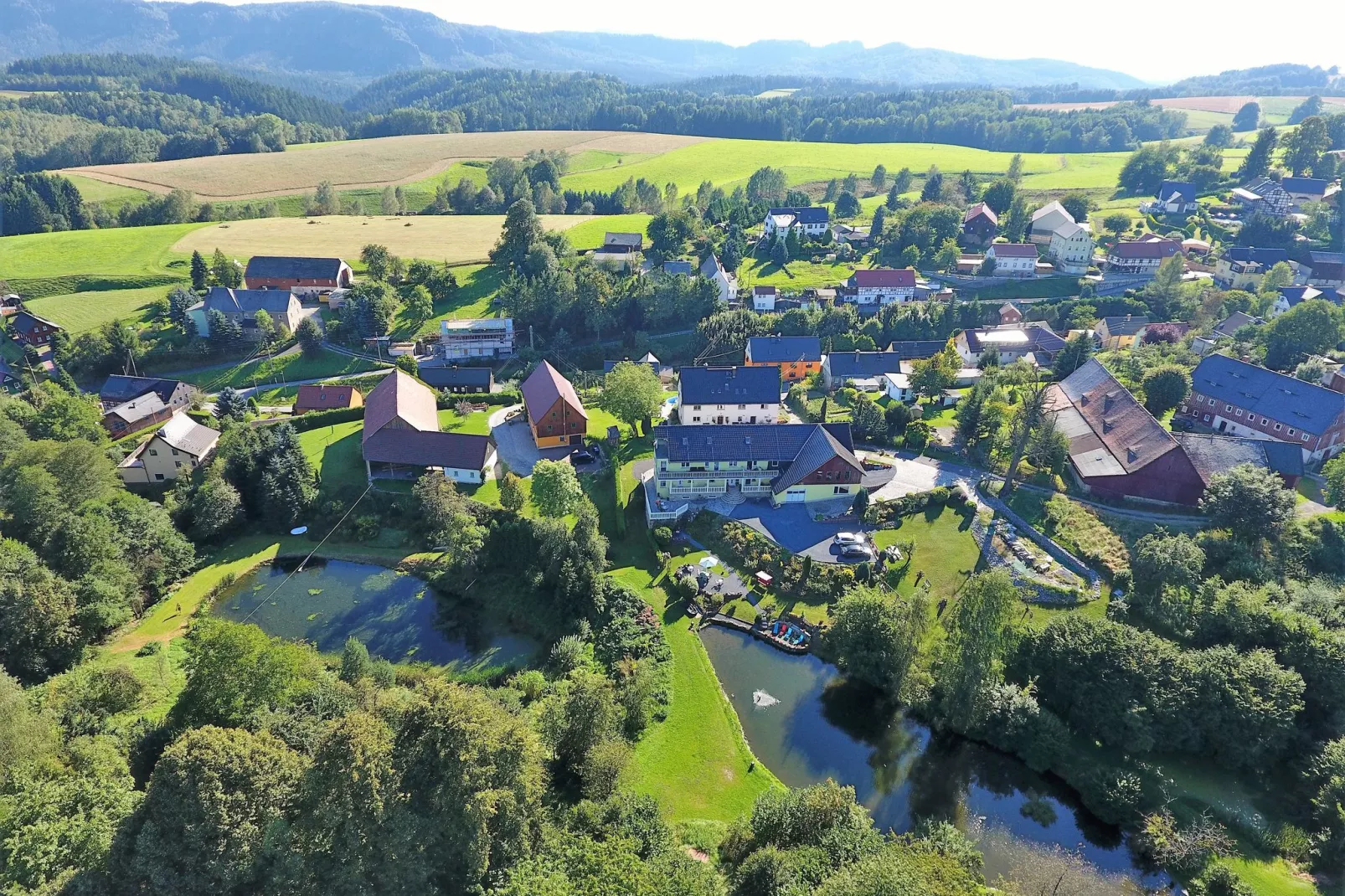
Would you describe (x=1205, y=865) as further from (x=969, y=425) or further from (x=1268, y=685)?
(x=969, y=425)

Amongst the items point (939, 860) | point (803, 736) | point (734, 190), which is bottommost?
point (803, 736)

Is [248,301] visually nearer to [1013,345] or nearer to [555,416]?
[555,416]

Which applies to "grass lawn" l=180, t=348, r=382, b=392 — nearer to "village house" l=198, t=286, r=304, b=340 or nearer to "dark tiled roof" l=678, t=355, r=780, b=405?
"village house" l=198, t=286, r=304, b=340

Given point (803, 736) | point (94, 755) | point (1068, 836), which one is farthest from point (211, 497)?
point (1068, 836)

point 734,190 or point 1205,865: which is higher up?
point 734,190

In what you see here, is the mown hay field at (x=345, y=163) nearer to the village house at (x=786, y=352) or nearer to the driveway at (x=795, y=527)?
the village house at (x=786, y=352)

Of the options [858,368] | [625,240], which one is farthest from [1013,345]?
[625,240]
